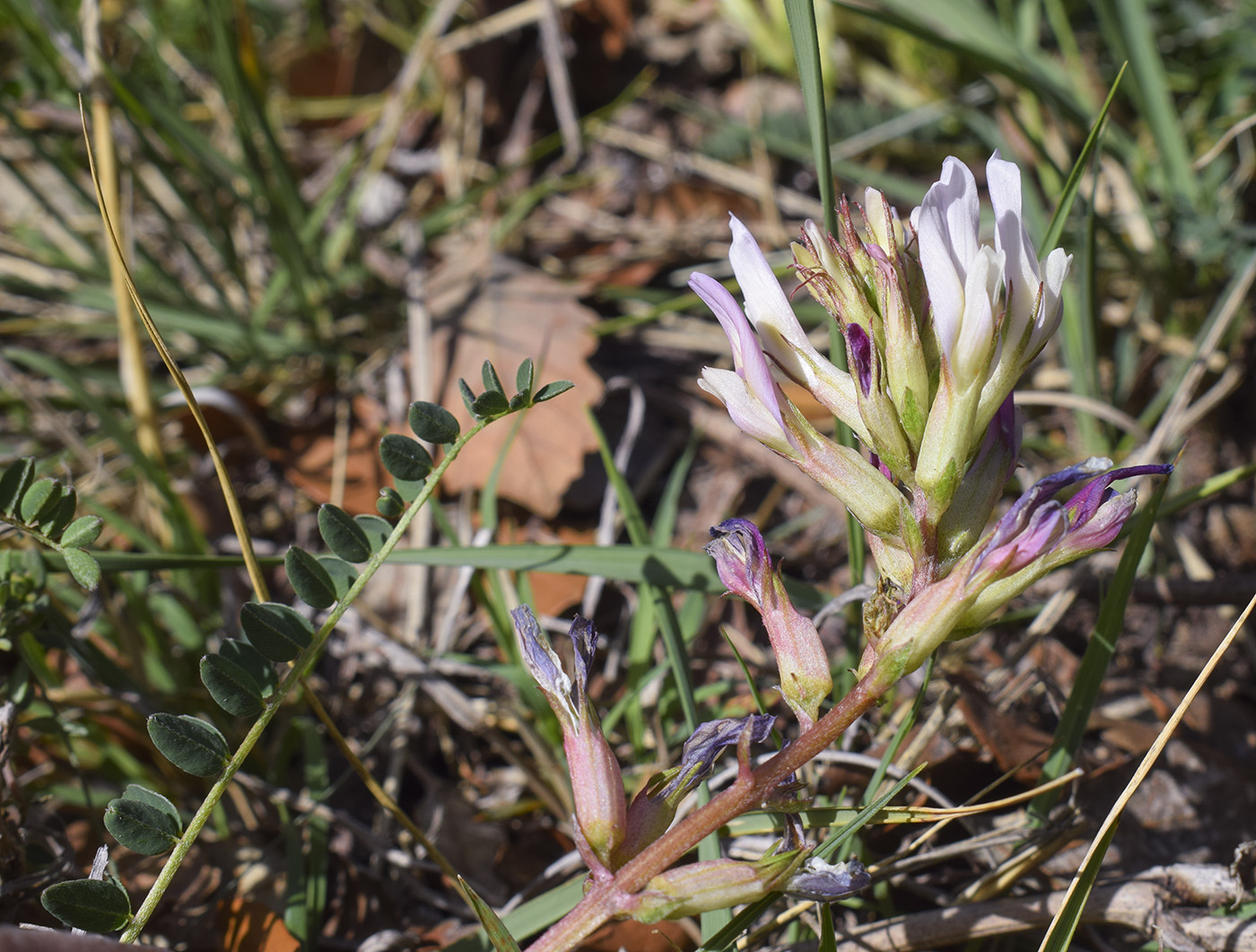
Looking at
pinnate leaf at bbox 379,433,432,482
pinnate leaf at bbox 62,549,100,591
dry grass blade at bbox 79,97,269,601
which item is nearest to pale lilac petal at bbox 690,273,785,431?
pinnate leaf at bbox 379,433,432,482

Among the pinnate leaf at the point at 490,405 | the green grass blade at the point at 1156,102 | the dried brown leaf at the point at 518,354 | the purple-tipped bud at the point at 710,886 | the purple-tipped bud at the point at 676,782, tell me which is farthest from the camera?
the green grass blade at the point at 1156,102

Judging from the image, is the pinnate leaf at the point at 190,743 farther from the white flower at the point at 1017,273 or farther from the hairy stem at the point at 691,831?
the white flower at the point at 1017,273

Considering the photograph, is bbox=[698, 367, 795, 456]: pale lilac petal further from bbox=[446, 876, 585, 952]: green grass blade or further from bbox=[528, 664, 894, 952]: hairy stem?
bbox=[446, 876, 585, 952]: green grass blade

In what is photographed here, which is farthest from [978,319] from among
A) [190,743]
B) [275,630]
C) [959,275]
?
[190,743]

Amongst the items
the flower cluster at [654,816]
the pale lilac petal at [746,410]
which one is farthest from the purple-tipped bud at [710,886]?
the pale lilac petal at [746,410]

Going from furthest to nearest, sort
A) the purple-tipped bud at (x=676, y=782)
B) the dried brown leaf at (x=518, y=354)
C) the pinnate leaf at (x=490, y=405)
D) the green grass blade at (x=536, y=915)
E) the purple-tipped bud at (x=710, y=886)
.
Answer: the dried brown leaf at (x=518, y=354) < the green grass blade at (x=536, y=915) < the pinnate leaf at (x=490, y=405) < the purple-tipped bud at (x=676, y=782) < the purple-tipped bud at (x=710, y=886)

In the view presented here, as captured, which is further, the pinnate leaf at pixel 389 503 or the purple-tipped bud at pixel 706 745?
the pinnate leaf at pixel 389 503

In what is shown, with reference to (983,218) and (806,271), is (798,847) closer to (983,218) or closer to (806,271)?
(806,271)

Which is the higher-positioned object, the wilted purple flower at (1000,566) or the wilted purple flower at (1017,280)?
the wilted purple flower at (1017,280)
